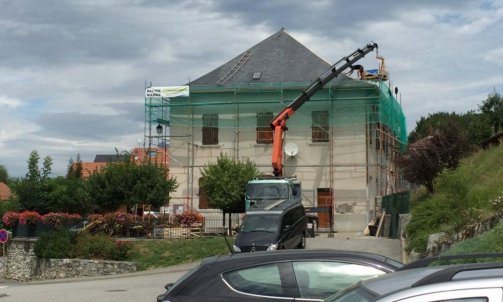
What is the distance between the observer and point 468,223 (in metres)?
17.3

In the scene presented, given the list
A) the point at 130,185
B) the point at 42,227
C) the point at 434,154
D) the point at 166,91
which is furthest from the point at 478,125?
the point at 42,227

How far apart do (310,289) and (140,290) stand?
46.1 ft

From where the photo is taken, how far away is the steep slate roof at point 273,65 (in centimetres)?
4816

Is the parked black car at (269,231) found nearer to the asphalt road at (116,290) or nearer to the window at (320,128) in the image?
the asphalt road at (116,290)

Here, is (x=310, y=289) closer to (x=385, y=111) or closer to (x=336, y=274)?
(x=336, y=274)

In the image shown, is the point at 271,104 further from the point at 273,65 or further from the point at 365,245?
the point at 365,245

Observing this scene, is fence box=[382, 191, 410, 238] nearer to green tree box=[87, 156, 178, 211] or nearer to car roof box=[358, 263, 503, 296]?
green tree box=[87, 156, 178, 211]

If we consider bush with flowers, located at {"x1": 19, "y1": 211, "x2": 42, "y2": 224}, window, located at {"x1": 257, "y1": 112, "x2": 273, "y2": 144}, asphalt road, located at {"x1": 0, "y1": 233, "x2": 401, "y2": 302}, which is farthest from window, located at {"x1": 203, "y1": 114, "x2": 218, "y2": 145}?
asphalt road, located at {"x1": 0, "y1": 233, "x2": 401, "y2": 302}

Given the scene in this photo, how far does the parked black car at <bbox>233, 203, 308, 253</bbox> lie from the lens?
2333cm

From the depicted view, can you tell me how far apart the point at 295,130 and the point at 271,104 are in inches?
93.3

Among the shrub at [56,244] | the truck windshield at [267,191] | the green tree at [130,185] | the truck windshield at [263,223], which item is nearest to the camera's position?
the truck windshield at [263,223]

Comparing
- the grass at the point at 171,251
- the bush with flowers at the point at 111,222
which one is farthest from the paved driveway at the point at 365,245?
the bush with flowers at the point at 111,222

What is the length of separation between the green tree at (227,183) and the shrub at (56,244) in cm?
907

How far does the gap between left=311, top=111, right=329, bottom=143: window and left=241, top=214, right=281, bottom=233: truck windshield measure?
22.1 m
